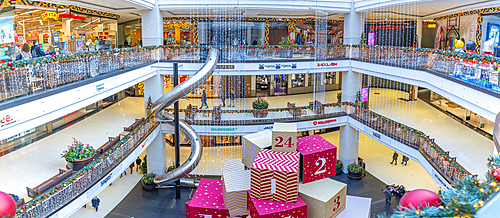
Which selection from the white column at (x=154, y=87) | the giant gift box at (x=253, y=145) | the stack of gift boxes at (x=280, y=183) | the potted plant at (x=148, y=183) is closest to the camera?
the stack of gift boxes at (x=280, y=183)

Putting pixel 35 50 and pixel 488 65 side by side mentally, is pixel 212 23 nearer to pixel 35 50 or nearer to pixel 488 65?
pixel 35 50

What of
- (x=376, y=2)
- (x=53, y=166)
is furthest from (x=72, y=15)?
(x=376, y=2)

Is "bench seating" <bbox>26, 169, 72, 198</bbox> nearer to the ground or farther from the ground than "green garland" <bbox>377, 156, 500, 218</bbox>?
nearer to the ground

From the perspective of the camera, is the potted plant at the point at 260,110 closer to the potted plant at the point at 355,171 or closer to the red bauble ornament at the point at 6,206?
the potted plant at the point at 355,171

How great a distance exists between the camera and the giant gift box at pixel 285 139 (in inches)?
448

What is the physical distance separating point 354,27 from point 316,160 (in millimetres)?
12755

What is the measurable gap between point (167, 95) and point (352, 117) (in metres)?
10.8

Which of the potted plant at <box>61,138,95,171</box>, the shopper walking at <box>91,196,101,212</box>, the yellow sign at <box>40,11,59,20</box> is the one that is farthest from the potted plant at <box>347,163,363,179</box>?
the yellow sign at <box>40,11,59,20</box>

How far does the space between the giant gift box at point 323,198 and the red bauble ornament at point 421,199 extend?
613 cm

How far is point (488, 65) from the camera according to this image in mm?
10984

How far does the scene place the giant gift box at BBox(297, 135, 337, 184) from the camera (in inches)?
459

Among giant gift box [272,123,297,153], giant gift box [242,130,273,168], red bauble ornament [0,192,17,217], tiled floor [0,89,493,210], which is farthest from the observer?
tiled floor [0,89,493,210]

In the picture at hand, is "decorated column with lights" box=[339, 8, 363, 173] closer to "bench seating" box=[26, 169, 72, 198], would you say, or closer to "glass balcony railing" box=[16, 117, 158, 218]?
"glass balcony railing" box=[16, 117, 158, 218]

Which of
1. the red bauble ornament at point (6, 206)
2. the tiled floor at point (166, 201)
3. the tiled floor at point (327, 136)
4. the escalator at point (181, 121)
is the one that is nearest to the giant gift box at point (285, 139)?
the escalator at point (181, 121)
